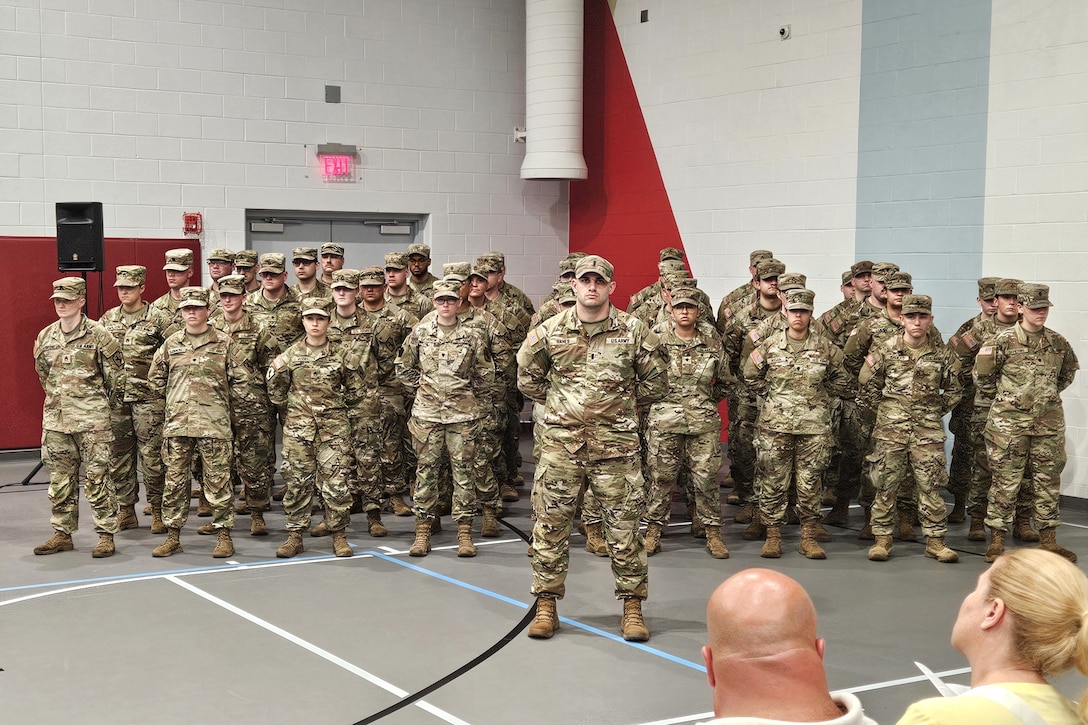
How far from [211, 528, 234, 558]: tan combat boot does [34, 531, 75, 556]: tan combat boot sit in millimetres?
1032

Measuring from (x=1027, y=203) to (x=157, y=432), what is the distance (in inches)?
282

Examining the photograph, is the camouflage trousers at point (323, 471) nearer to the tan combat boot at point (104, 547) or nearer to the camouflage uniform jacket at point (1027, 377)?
the tan combat boot at point (104, 547)

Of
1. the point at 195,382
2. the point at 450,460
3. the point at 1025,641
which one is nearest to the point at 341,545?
the point at 450,460

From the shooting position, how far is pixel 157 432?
8.41 m

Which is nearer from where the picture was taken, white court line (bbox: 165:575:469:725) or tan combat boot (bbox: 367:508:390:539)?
white court line (bbox: 165:575:469:725)

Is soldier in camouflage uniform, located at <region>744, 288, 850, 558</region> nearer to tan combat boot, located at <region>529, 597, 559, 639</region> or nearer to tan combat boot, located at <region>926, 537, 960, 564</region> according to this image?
→ tan combat boot, located at <region>926, 537, 960, 564</region>

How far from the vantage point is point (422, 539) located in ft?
25.6

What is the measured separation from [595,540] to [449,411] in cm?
139

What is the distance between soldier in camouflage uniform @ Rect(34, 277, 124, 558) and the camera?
7703mm

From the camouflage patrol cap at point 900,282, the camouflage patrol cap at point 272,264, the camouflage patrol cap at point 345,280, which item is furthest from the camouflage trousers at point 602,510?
the camouflage patrol cap at point 272,264

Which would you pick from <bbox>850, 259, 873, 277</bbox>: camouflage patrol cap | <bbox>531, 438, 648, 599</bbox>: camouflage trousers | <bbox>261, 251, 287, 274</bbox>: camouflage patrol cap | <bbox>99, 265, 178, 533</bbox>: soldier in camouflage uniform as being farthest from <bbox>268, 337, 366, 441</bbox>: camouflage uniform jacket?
<bbox>850, 259, 873, 277</bbox>: camouflage patrol cap

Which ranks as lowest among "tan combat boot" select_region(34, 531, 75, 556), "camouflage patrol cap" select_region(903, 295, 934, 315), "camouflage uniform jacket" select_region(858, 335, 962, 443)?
"tan combat boot" select_region(34, 531, 75, 556)

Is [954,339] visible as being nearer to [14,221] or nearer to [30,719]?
[30,719]

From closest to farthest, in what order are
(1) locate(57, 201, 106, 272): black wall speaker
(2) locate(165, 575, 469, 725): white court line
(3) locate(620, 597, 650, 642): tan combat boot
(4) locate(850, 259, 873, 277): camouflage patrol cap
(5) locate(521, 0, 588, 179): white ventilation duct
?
(2) locate(165, 575, 469, 725): white court line
(3) locate(620, 597, 650, 642): tan combat boot
(4) locate(850, 259, 873, 277): camouflage patrol cap
(1) locate(57, 201, 106, 272): black wall speaker
(5) locate(521, 0, 588, 179): white ventilation duct
